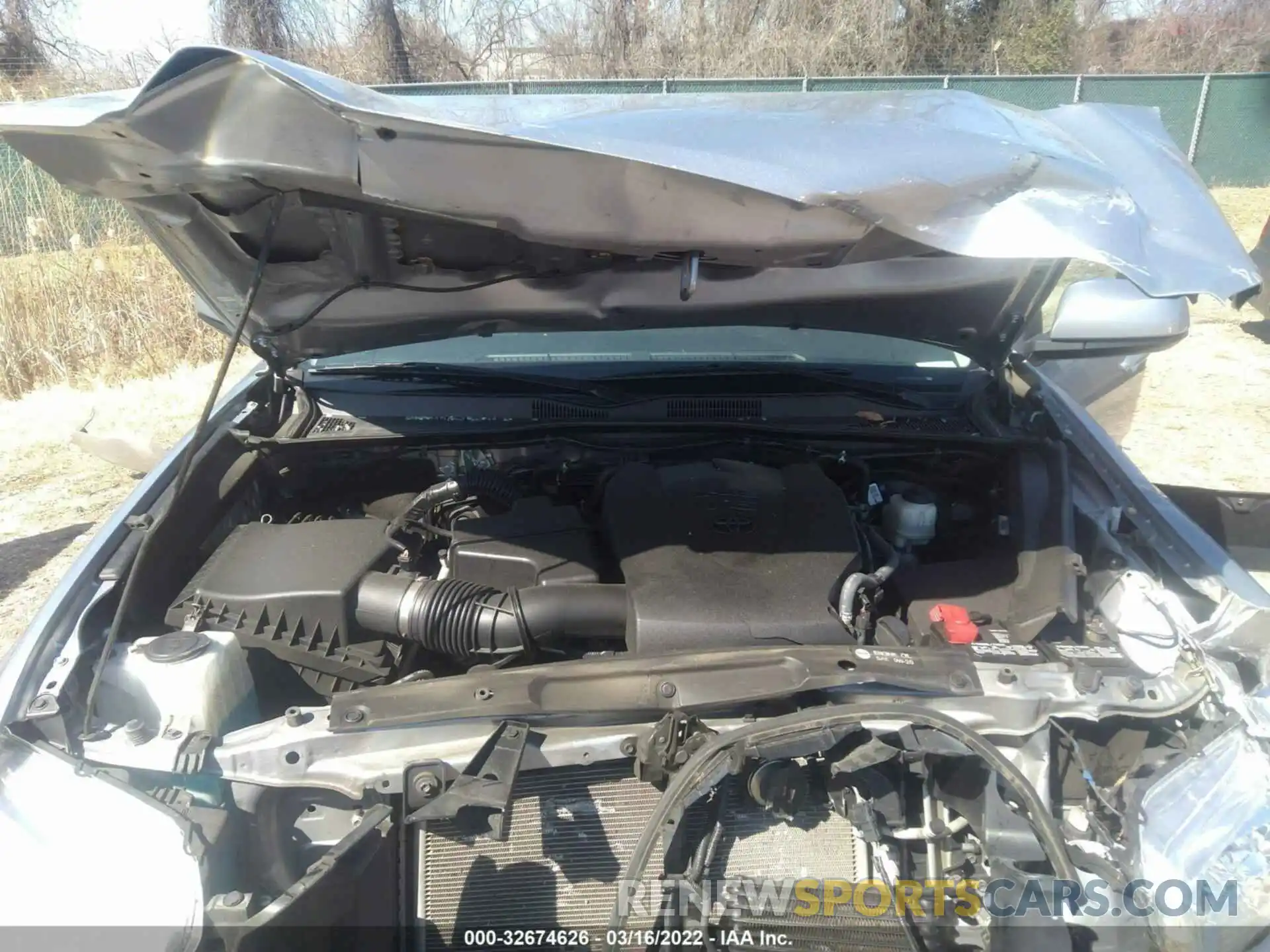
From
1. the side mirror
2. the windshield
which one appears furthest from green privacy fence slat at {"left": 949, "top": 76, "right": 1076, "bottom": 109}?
the windshield

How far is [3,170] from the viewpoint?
6.73 meters

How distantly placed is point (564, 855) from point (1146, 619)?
3.97ft

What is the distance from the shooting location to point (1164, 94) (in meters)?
12.2

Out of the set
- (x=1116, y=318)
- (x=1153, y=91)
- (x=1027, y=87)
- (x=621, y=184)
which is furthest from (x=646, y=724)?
(x=1153, y=91)

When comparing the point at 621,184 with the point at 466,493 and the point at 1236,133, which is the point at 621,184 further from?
the point at 1236,133

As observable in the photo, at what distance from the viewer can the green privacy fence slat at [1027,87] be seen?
11.4 meters

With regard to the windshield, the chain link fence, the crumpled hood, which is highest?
the chain link fence

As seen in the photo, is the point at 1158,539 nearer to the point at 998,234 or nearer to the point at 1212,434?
the point at 998,234

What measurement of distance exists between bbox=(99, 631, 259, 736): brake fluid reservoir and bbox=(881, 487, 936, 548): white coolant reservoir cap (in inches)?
59.4

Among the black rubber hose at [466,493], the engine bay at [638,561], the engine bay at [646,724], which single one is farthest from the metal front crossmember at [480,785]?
the black rubber hose at [466,493]

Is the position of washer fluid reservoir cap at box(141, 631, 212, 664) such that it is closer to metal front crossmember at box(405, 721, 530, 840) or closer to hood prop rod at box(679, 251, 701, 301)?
metal front crossmember at box(405, 721, 530, 840)

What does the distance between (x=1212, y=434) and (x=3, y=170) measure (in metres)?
8.90

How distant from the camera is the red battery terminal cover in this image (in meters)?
1.67

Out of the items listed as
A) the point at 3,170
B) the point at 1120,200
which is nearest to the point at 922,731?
the point at 1120,200
